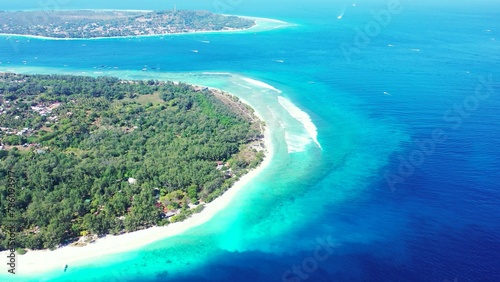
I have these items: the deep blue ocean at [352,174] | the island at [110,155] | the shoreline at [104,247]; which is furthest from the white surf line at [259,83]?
the shoreline at [104,247]

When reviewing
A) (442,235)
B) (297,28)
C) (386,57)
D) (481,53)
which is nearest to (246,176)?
(442,235)

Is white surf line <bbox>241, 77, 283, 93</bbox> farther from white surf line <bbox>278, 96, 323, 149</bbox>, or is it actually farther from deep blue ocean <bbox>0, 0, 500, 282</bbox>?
white surf line <bbox>278, 96, 323, 149</bbox>

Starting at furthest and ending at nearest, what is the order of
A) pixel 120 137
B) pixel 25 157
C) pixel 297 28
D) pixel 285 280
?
pixel 297 28
pixel 120 137
pixel 25 157
pixel 285 280

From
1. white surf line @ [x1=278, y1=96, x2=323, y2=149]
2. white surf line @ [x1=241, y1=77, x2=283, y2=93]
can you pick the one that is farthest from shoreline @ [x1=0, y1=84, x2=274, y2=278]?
white surf line @ [x1=241, y1=77, x2=283, y2=93]

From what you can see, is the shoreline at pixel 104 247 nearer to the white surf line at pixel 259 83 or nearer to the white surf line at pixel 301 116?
the white surf line at pixel 301 116

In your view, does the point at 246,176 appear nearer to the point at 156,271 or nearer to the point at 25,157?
the point at 156,271

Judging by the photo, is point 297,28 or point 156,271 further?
point 297,28
